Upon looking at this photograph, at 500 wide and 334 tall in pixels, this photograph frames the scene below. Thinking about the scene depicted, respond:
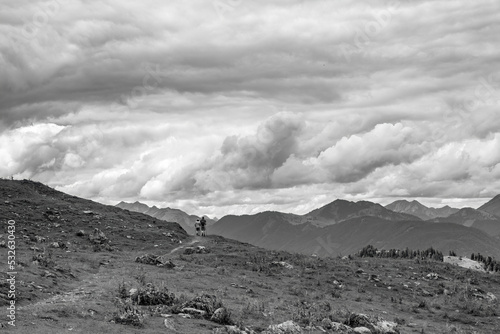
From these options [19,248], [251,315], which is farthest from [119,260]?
[251,315]

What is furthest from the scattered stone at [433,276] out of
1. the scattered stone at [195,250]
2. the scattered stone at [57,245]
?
the scattered stone at [57,245]

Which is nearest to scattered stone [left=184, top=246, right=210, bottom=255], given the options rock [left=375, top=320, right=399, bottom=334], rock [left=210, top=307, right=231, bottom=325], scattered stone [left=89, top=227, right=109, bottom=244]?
scattered stone [left=89, top=227, right=109, bottom=244]

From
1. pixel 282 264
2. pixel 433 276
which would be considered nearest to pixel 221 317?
pixel 282 264

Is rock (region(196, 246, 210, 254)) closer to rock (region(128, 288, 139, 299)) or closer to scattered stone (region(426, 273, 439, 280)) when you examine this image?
scattered stone (region(426, 273, 439, 280))

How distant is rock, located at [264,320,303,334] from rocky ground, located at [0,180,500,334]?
87mm

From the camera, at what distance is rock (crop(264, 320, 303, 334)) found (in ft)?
94.9

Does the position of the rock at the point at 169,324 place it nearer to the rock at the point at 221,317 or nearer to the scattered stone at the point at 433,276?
the rock at the point at 221,317

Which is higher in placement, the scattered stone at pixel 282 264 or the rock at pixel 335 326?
the scattered stone at pixel 282 264

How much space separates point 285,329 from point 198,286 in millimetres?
16446

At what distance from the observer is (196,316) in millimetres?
31281

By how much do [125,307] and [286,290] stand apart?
75.2 feet

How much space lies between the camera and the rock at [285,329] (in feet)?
94.9

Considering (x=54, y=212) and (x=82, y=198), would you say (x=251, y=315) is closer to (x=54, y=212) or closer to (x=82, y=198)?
(x=54, y=212)

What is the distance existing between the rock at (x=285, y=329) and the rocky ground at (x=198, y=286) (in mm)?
87
